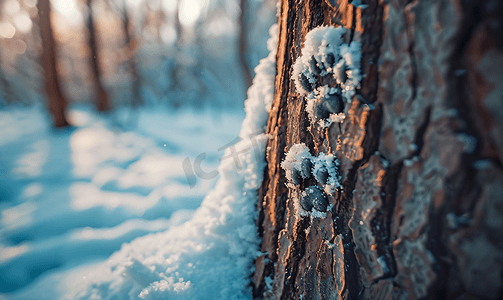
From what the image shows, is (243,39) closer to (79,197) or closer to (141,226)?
(79,197)

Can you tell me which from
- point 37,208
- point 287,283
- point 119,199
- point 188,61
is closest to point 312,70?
point 287,283

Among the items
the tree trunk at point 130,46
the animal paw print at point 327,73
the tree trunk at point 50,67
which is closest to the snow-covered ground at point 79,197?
the tree trunk at point 50,67

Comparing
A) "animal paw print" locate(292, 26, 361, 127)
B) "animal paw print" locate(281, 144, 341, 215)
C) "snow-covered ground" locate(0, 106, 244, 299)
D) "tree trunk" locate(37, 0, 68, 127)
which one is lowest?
"snow-covered ground" locate(0, 106, 244, 299)

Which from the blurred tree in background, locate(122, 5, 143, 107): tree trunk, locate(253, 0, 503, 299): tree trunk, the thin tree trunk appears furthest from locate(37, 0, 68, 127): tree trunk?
locate(253, 0, 503, 299): tree trunk

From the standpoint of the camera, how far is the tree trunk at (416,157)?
310mm

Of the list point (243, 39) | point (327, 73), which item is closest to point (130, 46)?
point (243, 39)

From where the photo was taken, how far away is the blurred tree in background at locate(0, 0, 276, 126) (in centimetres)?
496

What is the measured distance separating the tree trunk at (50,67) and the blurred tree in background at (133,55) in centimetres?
2

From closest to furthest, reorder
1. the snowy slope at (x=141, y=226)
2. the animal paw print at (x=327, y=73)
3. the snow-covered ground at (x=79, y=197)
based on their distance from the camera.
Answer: the animal paw print at (x=327, y=73) → the snowy slope at (x=141, y=226) → the snow-covered ground at (x=79, y=197)

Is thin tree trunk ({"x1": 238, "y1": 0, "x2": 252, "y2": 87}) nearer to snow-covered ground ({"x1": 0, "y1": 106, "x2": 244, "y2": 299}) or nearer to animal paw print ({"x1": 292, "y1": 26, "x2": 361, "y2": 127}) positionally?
snow-covered ground ({"x1": 0, "y1": 106, "x2": 244, "y2": 299})

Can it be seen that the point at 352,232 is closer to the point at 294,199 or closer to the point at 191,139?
the point at 294,199

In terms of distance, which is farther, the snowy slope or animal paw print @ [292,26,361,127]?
the snowy slope

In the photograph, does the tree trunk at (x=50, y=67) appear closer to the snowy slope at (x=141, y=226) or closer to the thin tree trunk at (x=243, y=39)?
the snowy slope at (x=141, y=226)

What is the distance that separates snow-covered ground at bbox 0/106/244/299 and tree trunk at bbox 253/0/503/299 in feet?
4.27
